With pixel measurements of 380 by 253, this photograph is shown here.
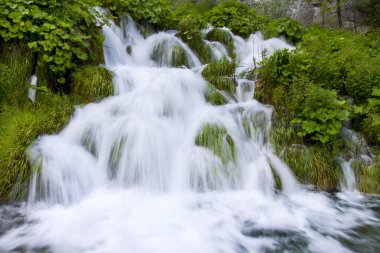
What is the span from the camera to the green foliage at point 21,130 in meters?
3.47

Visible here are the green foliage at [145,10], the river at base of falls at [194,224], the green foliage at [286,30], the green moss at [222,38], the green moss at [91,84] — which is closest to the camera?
the river at base of falls at [194,224]

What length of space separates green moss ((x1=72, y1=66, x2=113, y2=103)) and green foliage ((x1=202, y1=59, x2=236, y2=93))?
2.03 m

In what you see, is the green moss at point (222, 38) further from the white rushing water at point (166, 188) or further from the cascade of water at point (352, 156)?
the cascade of water at point (352, 156)

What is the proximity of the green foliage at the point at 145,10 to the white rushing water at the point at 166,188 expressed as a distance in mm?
3117

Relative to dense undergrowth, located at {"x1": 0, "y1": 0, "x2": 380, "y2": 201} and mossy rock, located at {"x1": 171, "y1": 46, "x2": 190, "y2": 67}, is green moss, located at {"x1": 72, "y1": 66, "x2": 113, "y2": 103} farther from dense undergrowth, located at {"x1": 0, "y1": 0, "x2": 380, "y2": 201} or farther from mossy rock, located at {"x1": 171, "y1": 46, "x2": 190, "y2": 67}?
mossy rock, located at {"x1": 171, "y1": 46, "x2": 190, "y2": 67}

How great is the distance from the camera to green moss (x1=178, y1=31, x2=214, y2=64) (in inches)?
310

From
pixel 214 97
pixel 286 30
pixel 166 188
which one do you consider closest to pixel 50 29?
pixel 214 97

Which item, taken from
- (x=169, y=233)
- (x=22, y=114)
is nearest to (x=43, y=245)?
(x=169, y=233)

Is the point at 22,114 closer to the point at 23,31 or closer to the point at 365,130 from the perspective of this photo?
the point at 23,31

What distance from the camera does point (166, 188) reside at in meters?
3.99

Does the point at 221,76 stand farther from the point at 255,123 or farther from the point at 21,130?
the point at 21,130

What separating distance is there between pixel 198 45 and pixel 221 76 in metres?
2.22

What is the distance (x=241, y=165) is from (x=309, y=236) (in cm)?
145

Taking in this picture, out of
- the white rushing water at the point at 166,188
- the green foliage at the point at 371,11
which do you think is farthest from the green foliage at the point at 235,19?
the white rushing water at the point at 166,188
